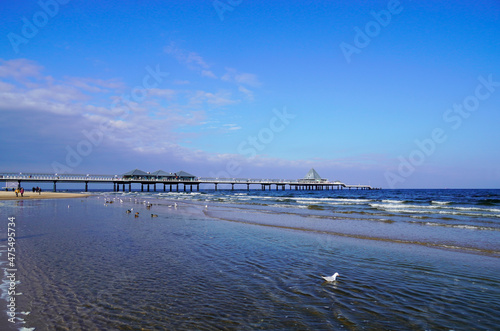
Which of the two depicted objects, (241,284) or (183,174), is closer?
(241,284)

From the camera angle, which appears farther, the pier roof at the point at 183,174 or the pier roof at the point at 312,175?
the pier roof at the point at 312,175

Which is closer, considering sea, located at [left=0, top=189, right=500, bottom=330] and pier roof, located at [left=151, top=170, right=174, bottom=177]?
sea, located at [left=0, top=189, right=500, bottom=330]

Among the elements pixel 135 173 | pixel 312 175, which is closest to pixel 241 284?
pixel 135 173

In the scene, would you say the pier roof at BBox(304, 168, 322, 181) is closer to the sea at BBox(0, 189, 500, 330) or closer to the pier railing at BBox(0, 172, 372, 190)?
the pier railing at BBox(0, 172, 372, 190)

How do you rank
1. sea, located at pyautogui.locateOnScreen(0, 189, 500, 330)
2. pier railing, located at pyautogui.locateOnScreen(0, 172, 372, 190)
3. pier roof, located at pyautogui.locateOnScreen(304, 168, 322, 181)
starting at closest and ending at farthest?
sea, located at pyautogui.locateOnScreen(0, 189, 500, 330) → pier railing, located at pyautogui.locateOnScreen(0, 172, 372, 190) → pier roof, located at pyautogui.locateOnScreen(304, 168, 322, 181)

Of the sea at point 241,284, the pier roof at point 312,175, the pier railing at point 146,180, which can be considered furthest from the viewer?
the pier roof at point 312,175

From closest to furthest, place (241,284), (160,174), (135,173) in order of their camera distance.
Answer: (241,284) → (135,173) → (160,174)

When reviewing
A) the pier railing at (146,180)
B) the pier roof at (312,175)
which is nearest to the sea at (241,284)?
the pier railing at (146,180)

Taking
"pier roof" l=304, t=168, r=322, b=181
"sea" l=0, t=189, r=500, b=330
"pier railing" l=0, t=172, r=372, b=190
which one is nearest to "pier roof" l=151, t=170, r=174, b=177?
"pier railing" l=0, t=172, r=372, b=190

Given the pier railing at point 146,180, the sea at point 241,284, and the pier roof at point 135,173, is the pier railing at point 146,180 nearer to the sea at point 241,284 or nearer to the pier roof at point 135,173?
the pier roof at point 135,173

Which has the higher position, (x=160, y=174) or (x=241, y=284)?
(x=160, y=174)

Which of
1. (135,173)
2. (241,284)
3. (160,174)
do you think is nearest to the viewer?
(241,284)

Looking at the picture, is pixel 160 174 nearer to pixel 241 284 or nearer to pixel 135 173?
pixel 135 173

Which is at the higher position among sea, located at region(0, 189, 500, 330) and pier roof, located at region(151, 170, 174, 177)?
pier roof, located at region(151, 170, 174, 177)
